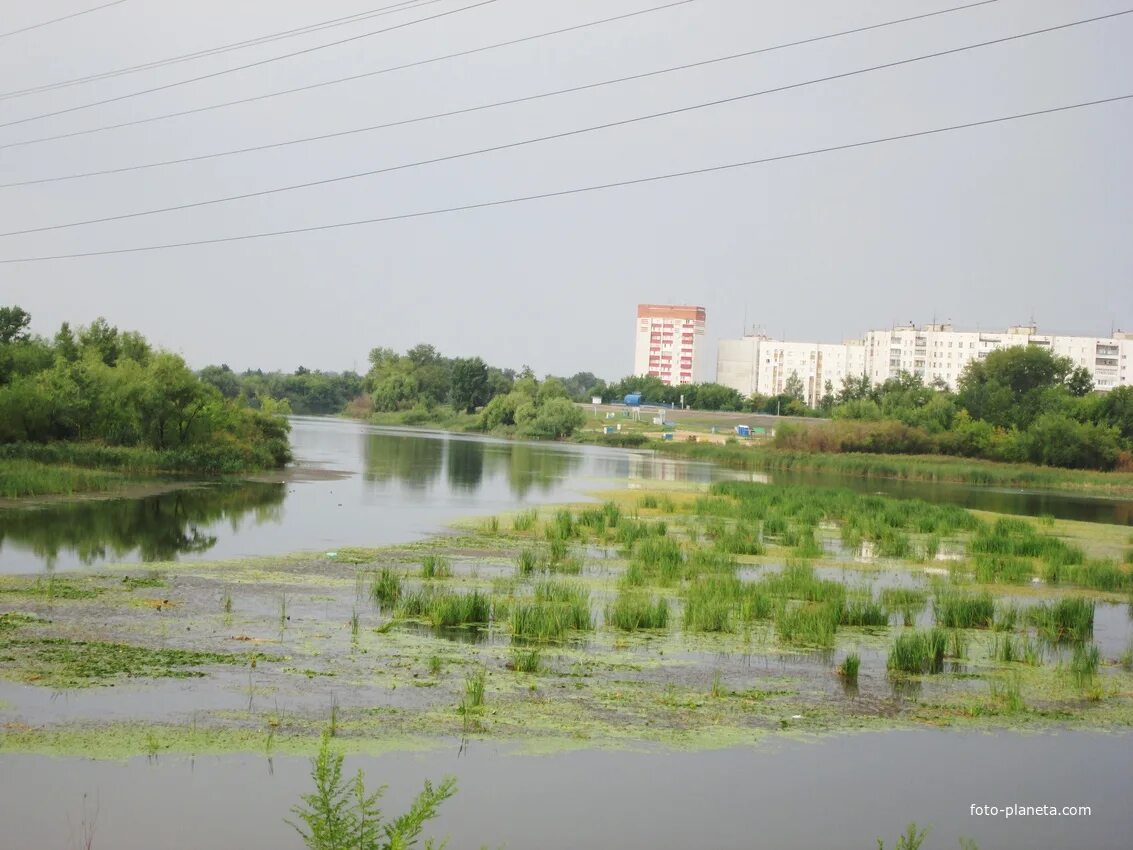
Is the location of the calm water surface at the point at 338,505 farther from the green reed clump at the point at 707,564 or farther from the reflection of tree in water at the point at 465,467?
the green reed clump at the point at 707,564

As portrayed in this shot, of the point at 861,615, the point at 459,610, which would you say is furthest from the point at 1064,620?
the point at 459,610

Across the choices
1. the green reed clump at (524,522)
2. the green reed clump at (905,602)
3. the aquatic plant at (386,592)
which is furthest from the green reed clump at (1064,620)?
the green reed clump at (524,522)

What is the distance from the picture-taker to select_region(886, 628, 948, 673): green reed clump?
45.5ft

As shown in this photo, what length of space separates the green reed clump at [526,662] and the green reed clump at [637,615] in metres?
2.74

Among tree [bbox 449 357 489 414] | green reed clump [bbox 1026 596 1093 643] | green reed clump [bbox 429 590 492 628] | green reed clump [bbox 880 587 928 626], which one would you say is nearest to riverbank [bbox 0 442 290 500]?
green reed clump [bbox 429 590 492 628]

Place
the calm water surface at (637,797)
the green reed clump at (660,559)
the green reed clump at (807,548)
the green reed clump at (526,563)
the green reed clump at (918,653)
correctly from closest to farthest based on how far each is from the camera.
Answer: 1. the calm water surface at (637,797)
2. the green reed clump at (918,653)
3. the green reed clump at (526,563)
4. the green reed clump at (660,559)
5. the green reed clump at (807,548)

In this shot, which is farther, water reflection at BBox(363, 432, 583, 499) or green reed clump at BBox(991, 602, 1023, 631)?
water reflection at BBox(363, 432, 583, 499)

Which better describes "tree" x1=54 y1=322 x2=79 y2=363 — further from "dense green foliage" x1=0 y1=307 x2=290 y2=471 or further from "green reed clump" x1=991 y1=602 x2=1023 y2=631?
"green reed clump" x1=991 y1=602 x2=1023 y2=631

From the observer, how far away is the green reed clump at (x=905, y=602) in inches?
697

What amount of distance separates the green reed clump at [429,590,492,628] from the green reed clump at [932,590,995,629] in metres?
6.85

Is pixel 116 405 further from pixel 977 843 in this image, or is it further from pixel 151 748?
pixel 977 843

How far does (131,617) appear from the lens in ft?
47.6

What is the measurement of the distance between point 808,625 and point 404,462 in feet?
147

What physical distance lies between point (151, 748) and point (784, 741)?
18.4ft
